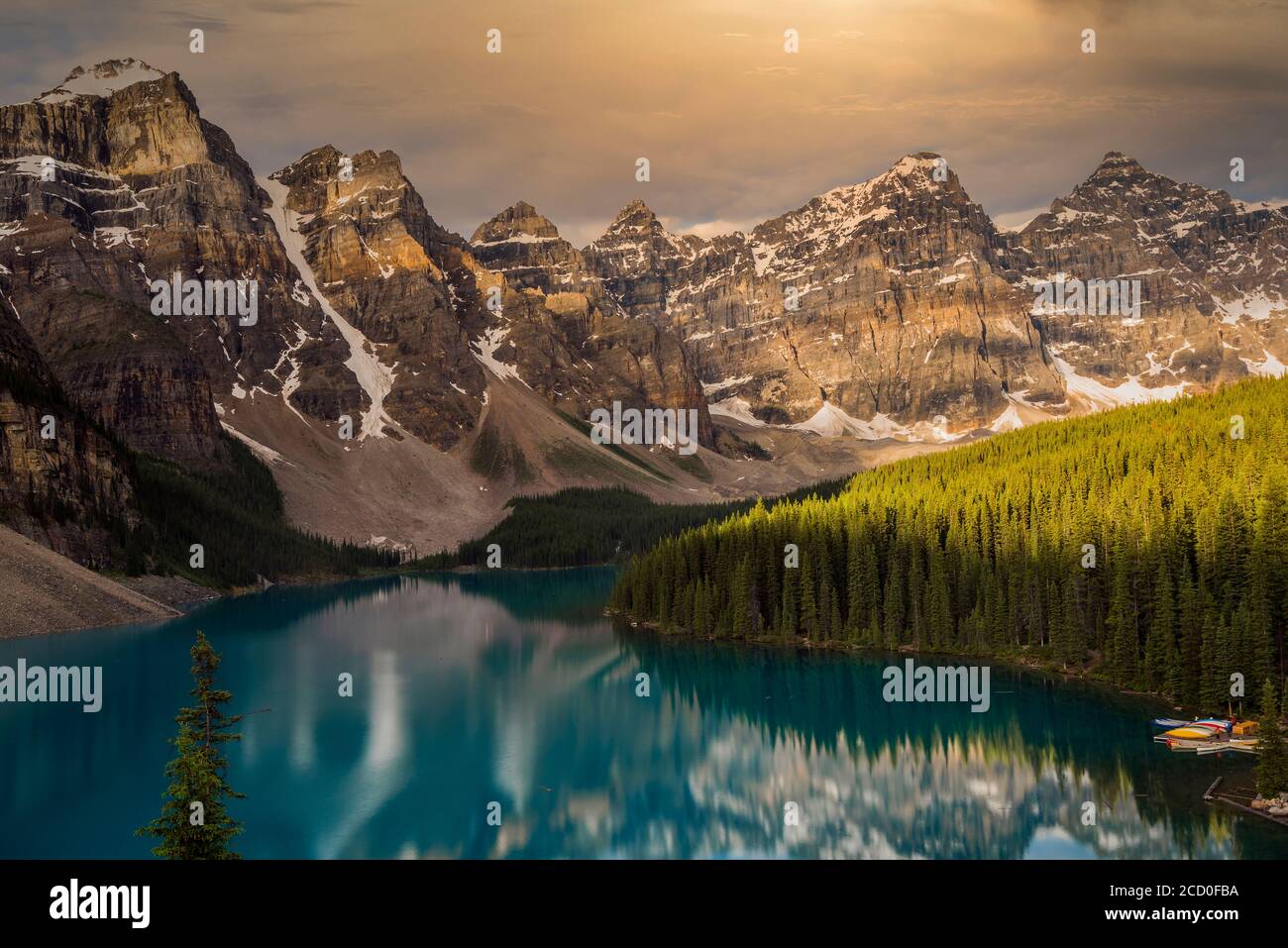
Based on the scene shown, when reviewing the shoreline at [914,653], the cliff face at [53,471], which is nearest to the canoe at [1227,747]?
the shoreline at [914,653]

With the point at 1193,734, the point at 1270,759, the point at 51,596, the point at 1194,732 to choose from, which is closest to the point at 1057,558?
the point at 1194,732

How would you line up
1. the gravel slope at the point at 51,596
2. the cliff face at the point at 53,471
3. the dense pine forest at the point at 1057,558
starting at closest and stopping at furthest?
the dense pine forest at the point at 1057,558 < the gravel slope at the point at 51,596 < the cliff face at the point at 53,471

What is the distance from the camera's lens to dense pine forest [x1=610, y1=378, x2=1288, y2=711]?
74.6 metres

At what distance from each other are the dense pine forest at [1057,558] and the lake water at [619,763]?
6.11m

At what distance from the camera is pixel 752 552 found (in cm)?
11438

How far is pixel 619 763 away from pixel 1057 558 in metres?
45.2

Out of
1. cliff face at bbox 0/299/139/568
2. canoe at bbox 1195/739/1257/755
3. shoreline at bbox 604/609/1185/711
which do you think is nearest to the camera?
canoe at bbox 1195/739/1257/755

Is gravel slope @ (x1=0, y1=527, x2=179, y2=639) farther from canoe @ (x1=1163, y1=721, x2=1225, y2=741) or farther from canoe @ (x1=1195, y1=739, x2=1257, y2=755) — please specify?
canoe @ (x1=1195, y1=739, x2=1257, y2=755)

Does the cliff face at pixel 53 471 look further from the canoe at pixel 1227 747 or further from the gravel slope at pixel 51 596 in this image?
the canoe at pixel 1227 747

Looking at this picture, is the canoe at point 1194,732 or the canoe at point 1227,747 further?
the canoe at point 1194,732

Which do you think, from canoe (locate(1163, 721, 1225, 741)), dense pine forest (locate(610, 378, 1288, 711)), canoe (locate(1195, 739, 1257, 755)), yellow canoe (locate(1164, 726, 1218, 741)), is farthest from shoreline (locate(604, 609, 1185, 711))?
canoe (locate(1195, 739, 1257, 755))

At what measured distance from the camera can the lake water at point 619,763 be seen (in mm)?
49906

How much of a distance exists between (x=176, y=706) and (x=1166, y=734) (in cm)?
6534

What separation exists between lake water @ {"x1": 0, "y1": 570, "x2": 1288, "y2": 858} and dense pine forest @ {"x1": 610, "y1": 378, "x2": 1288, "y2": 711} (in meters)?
6.11
